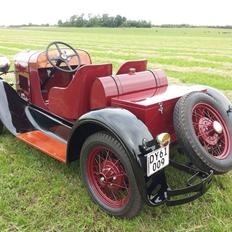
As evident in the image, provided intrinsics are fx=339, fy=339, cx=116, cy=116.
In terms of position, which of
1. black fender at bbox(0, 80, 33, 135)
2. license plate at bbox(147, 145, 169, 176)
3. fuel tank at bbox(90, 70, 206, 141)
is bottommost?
black fender at bbox(0, 80, 33, 135)

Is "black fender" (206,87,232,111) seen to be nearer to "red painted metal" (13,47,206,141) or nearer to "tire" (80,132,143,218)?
"red painted metal" (13,47,206,141)

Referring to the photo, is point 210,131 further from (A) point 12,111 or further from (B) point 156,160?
(A) point 12,111

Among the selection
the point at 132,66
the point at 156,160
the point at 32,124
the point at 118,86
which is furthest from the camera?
the point at 32,124

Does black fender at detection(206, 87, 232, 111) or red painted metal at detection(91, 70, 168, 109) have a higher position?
red painted metal at detection(91, 70, 168, 109)

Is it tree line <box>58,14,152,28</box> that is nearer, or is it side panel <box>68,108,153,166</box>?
side panel <box>68,108,153,166</box>

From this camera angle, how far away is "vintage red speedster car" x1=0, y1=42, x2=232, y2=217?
9.13 feet

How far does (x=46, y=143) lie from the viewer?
A: 12.7ft

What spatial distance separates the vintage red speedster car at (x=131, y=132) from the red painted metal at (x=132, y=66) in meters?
0.01

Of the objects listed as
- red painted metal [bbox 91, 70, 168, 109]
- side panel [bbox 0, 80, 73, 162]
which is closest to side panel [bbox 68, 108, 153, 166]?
red painted metal [bbox 91, 70, 168, 109]

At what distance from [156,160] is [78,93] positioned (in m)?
1.27

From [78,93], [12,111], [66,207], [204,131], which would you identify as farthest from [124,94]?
[12,111]

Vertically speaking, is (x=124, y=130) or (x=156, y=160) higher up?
(x=124, y=130)

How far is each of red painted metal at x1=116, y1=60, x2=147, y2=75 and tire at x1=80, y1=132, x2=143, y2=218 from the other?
1.04m

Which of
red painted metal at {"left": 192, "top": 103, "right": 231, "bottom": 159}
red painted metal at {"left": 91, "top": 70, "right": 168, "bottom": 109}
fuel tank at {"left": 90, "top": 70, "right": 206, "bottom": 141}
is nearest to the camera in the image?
fuel tank at {"left": 90, "top": 70, "right": 206, "bottom": 141}
